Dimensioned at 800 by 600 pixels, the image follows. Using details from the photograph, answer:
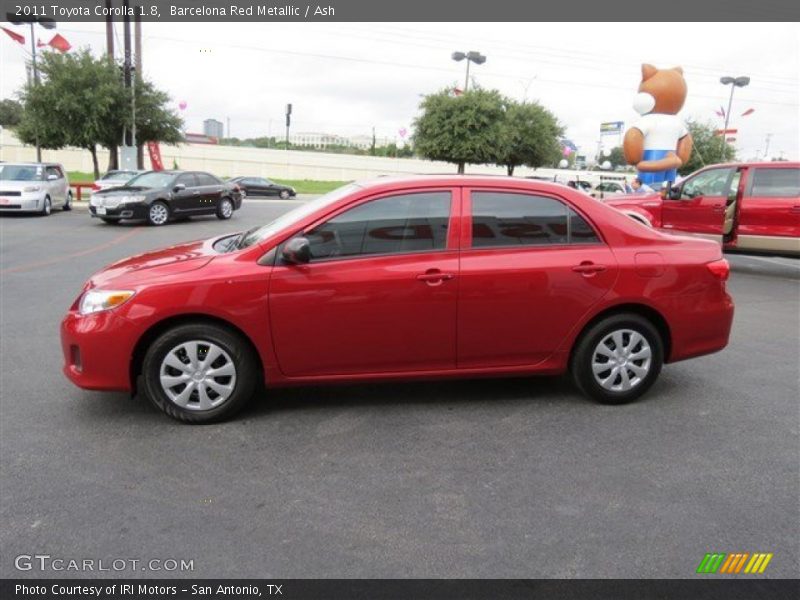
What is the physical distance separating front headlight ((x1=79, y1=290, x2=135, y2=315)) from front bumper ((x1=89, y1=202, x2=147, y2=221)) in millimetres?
13535

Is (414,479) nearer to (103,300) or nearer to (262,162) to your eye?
(103,300)

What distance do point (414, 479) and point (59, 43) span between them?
1178 inches

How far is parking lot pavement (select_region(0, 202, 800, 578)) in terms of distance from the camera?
280 centimetres

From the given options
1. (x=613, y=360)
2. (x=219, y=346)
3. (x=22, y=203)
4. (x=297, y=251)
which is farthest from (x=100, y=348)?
(x=22, y=203)

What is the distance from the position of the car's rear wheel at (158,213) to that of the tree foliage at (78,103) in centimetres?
1015

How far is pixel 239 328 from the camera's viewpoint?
13.1 ft

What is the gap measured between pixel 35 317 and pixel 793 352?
7.77 metres

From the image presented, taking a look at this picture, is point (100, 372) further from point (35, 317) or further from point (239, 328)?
point (35, 317)

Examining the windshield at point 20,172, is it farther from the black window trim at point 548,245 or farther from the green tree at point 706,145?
the green tree at point 706,145

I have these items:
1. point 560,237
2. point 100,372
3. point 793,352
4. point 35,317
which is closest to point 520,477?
point 560,237

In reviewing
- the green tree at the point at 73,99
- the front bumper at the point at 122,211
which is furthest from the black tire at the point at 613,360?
the green tree at the point at 73,99

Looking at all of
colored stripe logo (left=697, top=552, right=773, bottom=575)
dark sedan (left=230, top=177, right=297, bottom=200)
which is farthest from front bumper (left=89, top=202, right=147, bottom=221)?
dark sedan (left=230, top=177, right=297, bottom=200)

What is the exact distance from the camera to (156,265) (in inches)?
164

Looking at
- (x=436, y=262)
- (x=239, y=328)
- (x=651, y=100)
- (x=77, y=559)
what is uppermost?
(x=651, y=100)
